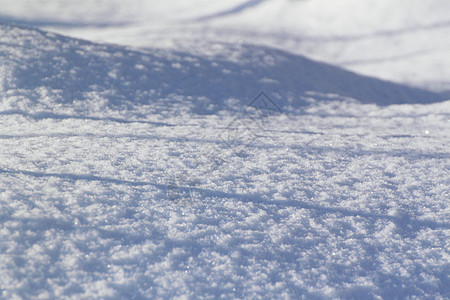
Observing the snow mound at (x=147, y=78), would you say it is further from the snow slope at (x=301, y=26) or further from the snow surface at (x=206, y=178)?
the snow slope at (x=301, y=26)

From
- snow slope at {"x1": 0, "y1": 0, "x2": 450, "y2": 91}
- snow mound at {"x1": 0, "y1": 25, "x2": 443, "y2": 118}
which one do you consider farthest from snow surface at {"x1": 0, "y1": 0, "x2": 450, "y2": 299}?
snow slope at {"x1": 0, "y1": 0, "x2": 450, "y2": 91}

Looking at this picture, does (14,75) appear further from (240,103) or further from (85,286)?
(85,286)

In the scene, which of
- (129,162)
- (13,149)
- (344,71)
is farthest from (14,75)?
(344,71)

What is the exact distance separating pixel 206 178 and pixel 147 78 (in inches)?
35.8

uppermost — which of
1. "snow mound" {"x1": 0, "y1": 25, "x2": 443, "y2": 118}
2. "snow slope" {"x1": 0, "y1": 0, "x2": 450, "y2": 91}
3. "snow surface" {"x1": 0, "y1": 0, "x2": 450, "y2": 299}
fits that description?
"snow slope" {"x1": 0, "y1": 0, "x2": 450, "y2": 91}

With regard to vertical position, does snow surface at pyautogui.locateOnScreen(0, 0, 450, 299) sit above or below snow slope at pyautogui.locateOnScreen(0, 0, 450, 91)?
below

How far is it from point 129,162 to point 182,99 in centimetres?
65

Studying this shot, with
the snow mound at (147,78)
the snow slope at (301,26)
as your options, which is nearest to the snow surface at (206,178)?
the snow mound at (147,78)

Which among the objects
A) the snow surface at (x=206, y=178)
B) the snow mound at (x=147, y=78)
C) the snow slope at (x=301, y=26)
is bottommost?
the snow surface at (x=206, y=178)

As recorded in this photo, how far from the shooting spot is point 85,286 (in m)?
0.81

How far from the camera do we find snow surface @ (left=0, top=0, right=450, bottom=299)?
0.87m

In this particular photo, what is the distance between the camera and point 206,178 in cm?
123

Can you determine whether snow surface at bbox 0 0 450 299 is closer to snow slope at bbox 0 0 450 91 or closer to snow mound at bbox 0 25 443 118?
snow mound at bbox 0 25 443 118

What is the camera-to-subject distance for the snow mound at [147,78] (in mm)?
1741
